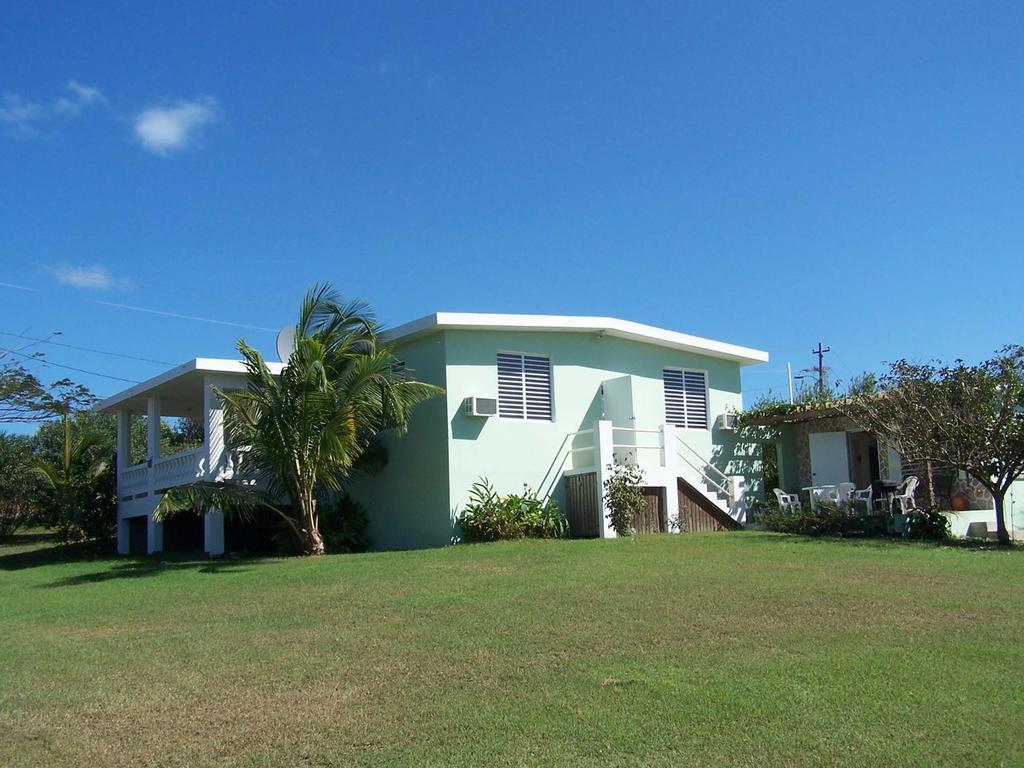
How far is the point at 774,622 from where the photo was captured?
8.86m

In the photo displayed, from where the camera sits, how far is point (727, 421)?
22.2 m

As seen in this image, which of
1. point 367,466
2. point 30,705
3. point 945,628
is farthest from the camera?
point 367,466

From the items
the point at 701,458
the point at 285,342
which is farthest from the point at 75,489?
the point at 701,458

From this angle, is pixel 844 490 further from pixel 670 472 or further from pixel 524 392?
pixel 524 392

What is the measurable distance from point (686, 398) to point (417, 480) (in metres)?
6.93

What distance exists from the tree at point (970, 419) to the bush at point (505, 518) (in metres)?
6.68

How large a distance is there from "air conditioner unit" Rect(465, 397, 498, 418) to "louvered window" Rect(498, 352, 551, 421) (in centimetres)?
69

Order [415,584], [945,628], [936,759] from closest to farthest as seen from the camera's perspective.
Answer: [936,759] → [945,628] → [415,584]

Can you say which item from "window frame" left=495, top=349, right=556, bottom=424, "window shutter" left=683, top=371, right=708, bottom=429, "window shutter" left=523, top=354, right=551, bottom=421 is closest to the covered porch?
"window frame" left=495, top=349, right=556, bottom=424

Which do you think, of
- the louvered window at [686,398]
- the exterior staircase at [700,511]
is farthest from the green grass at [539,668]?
the louvered window at [686,398]

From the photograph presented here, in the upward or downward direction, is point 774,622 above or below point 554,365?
below

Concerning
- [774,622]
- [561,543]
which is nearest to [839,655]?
[774,622]

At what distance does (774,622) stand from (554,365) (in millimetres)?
11168

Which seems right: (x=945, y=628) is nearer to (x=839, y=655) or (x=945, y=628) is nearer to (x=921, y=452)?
(x=839, y=655)
